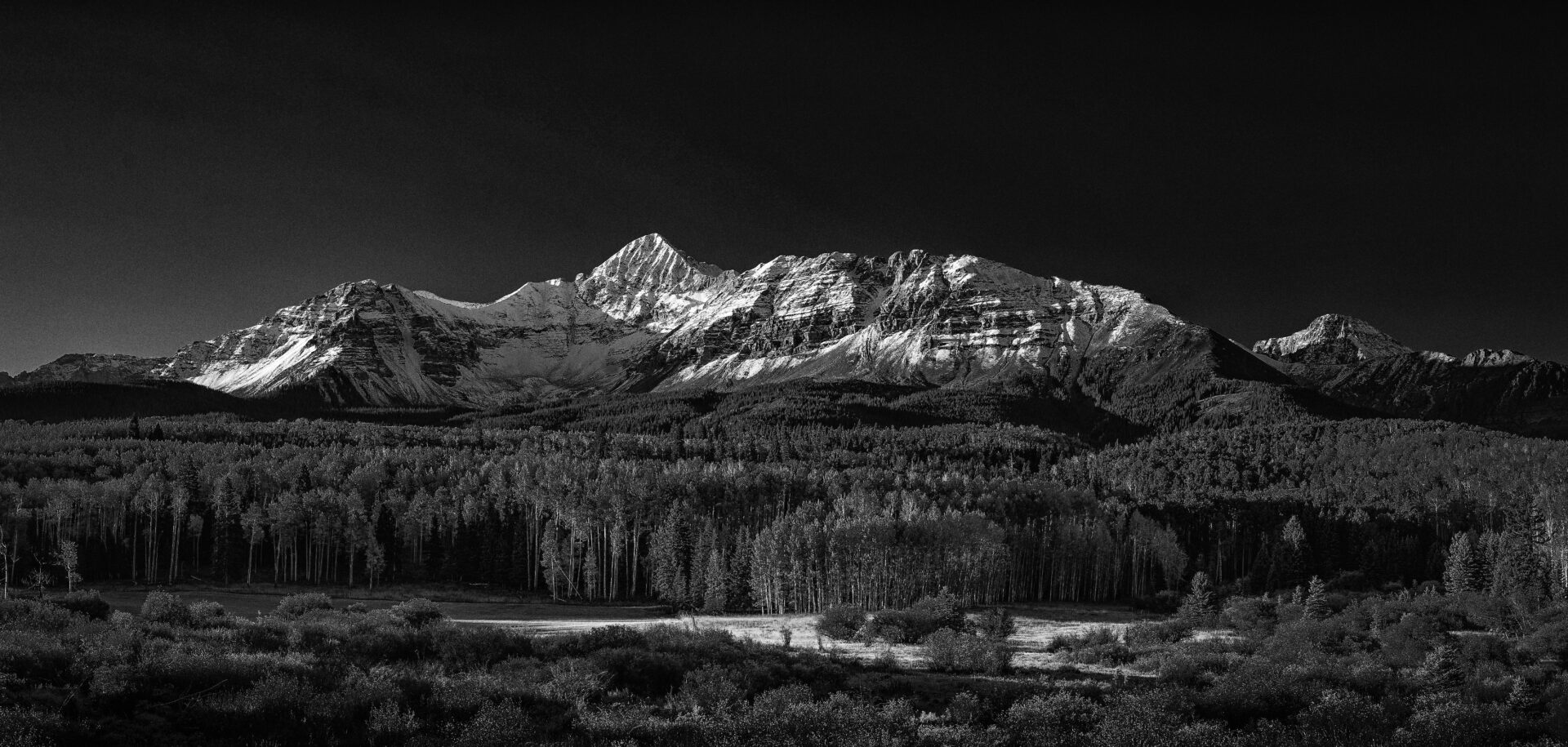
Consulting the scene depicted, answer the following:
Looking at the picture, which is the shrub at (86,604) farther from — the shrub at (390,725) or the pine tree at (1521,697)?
the pine tree at (1521,697)

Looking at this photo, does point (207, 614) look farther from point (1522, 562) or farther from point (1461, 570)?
point (1522, 562)

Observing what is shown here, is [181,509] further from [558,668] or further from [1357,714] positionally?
[1357,714]

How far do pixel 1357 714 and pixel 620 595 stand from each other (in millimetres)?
85465

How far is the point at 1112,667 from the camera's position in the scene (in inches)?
1854

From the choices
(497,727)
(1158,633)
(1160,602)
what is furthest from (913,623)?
(1160,602)

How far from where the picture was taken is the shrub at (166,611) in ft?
142

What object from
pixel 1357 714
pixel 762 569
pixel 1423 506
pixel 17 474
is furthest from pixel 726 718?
pixel 1423 506

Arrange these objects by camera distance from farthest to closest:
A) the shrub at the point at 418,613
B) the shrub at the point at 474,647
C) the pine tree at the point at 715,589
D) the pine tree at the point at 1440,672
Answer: the pine tree at the point at 715,589
the shrub at the point at 418,613
the pine tree at the point at 1440,672
the shrub at the point at 474,647

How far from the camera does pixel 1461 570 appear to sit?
10500 centimetres

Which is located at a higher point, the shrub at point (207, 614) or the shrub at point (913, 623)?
the shrub at point (207, 614)

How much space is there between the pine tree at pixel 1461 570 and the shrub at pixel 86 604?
12310cm

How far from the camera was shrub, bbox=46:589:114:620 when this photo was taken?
43.8 meters

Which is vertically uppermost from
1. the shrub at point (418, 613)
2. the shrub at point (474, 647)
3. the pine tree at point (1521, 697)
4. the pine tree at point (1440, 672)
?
the shrub at point (474, 647)

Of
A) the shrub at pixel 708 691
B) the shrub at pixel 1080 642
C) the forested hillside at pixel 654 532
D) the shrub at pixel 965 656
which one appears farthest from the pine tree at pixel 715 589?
the shrub at pixel 708 691
